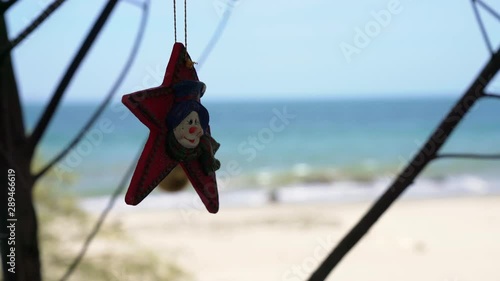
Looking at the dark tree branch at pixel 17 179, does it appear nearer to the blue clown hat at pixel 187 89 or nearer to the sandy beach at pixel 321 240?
the blue clown hat at pixel 187 89

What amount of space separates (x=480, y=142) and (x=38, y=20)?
12770mm

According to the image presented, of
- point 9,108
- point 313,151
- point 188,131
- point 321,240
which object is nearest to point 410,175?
point 188,131

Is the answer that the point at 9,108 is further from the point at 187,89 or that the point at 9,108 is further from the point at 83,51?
the point at 187,89

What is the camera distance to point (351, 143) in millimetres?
12727

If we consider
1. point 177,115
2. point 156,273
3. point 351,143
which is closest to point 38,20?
point 177,115

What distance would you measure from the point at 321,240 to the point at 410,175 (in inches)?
175

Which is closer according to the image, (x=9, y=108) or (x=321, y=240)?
(x=9, y=108)

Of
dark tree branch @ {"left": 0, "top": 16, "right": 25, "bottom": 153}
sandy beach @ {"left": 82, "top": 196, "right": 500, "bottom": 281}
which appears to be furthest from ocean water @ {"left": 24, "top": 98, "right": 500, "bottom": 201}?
dark tree branch @ {"left": 0, "top": 16, "right": 25, "bottom": 153}

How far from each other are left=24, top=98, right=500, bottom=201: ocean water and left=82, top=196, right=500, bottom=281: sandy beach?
666 mm

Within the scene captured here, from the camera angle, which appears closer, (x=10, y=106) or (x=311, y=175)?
(x=10, y=106)

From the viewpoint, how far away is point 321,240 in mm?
5043

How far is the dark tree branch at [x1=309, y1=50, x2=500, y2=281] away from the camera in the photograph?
672mm

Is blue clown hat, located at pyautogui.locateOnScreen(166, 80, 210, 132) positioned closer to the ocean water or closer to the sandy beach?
the ocean water

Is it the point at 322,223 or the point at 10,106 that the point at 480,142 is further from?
the point at 10,106
